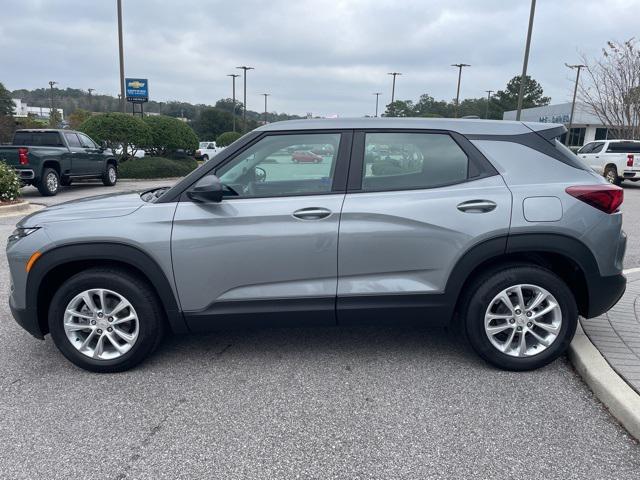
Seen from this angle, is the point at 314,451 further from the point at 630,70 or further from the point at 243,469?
the point at 630,70

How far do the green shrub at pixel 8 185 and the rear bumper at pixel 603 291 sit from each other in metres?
11.5

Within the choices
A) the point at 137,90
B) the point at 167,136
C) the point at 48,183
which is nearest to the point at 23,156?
the point at 48,183

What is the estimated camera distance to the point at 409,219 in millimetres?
3359

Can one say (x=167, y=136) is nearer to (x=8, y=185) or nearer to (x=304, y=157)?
(x=8, y=185)

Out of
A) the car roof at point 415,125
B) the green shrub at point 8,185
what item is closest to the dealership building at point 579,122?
the green shrub at point 8,185

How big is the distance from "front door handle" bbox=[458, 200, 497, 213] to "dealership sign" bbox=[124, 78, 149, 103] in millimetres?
33368

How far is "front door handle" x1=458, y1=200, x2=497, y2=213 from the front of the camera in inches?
133

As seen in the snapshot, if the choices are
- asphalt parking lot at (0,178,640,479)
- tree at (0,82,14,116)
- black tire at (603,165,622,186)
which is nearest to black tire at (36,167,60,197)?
asphalt parking lot at (0,178,640,479)

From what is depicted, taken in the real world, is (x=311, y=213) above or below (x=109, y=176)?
above

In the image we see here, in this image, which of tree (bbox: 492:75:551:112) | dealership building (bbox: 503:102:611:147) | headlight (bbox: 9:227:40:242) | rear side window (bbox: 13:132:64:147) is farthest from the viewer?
tree (bbox: 492:75:551:112)

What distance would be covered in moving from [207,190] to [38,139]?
1355 centimetres

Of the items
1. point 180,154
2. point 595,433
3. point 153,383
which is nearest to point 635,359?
point 595,433

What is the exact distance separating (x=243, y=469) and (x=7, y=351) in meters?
2.47

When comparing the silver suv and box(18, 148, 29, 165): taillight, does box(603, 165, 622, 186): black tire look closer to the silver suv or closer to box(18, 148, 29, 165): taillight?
the silver suv
